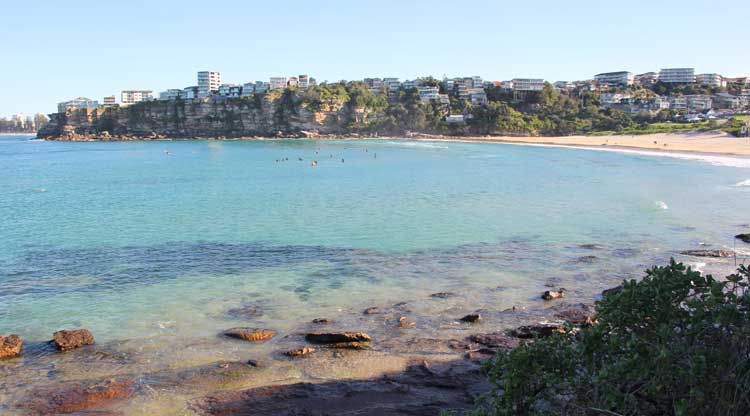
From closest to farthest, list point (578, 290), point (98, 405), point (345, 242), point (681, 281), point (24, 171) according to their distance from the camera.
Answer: point (681, 281) → point (98, 405) → point (578, 290) → point (345, 242) → point (24, 171)

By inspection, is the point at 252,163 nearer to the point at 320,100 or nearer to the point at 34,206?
the point at 34,206

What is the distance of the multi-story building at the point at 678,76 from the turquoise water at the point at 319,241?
4650 inches

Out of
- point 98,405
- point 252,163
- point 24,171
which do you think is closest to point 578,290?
point 98,405

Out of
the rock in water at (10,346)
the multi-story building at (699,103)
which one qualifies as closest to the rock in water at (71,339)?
the rock in water at (10,346)

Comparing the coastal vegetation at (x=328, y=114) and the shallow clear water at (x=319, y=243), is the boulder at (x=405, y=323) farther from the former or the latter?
the coastal vegetation at (x=328, y=114)

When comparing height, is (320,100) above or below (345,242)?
above

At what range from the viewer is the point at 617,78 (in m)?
168

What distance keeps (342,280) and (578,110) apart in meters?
120

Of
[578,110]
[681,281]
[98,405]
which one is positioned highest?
[578,110]

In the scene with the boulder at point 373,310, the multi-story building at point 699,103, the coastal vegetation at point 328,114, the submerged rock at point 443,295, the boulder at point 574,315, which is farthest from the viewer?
the coastal vegetation at point 328,114

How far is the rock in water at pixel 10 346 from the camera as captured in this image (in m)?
12.9

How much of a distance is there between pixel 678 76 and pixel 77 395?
574 feet

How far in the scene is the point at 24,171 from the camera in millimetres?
65125

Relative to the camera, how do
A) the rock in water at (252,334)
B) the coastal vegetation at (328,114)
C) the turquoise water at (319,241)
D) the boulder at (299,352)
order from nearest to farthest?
the boulder at (299,352) → the rock in water at (252,334) → the turquoise water at (319,241) → the coastal vegetation at (328,114)
